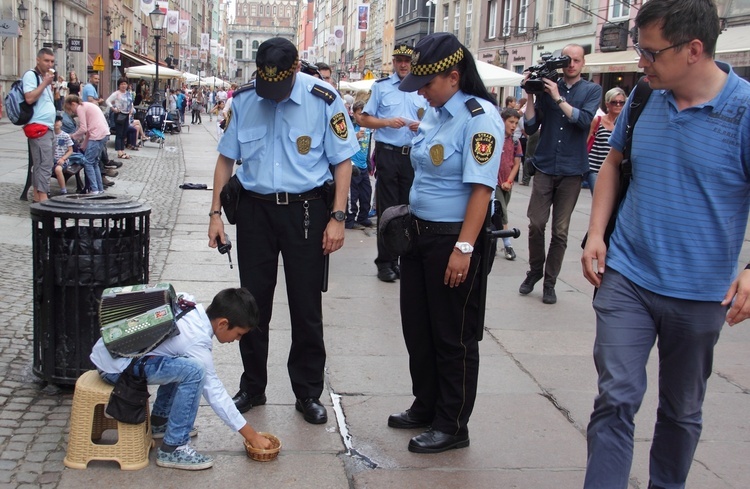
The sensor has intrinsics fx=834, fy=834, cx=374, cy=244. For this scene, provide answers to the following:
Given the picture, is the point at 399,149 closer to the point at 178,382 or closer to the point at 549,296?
the point at 549,296

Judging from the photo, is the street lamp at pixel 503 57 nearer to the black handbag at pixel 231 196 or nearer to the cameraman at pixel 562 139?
the cameraman at pixel 562 139

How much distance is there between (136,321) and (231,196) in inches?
33.9

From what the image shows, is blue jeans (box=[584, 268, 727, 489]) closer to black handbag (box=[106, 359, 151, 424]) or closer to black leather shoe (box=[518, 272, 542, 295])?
black handbag (box=[106, 359, 151, 424])

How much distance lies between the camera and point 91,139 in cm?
1238

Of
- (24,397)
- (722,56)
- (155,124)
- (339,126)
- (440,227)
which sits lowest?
(24,397)

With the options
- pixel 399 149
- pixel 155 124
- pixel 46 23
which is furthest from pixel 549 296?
pixel 46 23

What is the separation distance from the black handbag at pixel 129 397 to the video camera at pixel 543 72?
13.4 feet

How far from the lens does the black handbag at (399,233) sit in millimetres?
3893

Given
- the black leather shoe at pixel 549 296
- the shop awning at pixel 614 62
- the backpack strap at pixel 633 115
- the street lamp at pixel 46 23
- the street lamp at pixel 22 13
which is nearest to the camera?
the backpack strap at pixel 633 115

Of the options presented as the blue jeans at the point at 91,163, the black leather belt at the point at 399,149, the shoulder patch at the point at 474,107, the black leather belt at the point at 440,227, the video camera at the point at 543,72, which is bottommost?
the blue jeans at the point at 91,163

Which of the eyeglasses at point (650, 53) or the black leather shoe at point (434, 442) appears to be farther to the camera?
the black leather shoe at point (434, 442)

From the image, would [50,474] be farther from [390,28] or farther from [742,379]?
[390,28]

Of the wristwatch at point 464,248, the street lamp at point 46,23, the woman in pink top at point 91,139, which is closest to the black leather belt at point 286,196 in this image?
the wristwatch at point 464,248

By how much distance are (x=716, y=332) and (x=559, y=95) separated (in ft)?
13.2
